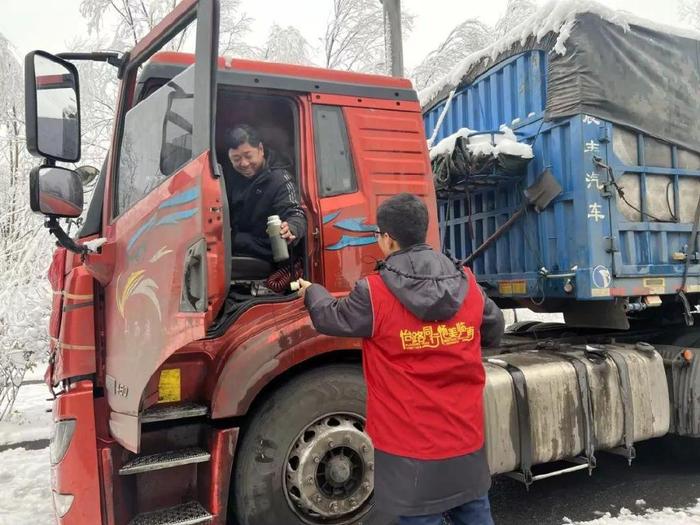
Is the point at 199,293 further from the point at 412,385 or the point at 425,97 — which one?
the point at 425,97

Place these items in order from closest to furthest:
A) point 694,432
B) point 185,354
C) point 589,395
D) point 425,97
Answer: point 185,354, point 589,395, point 694,432, point 425,97

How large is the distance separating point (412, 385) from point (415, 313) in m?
0.26

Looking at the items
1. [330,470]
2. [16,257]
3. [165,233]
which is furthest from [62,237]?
[16,257]

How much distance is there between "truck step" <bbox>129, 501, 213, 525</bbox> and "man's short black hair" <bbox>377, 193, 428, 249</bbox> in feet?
5.08

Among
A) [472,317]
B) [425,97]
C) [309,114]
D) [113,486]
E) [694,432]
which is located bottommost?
[694,432]

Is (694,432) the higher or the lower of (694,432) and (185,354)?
the lower

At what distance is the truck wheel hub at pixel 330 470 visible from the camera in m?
2.79

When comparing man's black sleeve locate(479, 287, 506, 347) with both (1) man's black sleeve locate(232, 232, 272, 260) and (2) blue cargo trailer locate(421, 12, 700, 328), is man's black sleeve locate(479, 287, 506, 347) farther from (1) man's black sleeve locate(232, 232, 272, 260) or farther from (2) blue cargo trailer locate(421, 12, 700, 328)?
(2) blue cargo trailer locate(421, 12, 700, 328)

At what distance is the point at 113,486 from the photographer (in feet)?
8.29

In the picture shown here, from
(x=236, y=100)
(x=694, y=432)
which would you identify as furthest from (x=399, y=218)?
(x=694, y=432)

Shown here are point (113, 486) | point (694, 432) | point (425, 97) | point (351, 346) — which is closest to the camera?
point (113, 486)

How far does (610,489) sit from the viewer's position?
4250 mm

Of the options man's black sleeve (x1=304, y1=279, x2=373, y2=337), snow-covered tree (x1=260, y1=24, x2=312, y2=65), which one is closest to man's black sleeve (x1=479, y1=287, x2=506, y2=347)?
man's black sleeve (x1=304, y1=279, x2=373, y2=337)

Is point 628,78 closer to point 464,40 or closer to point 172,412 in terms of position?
point 172,412
